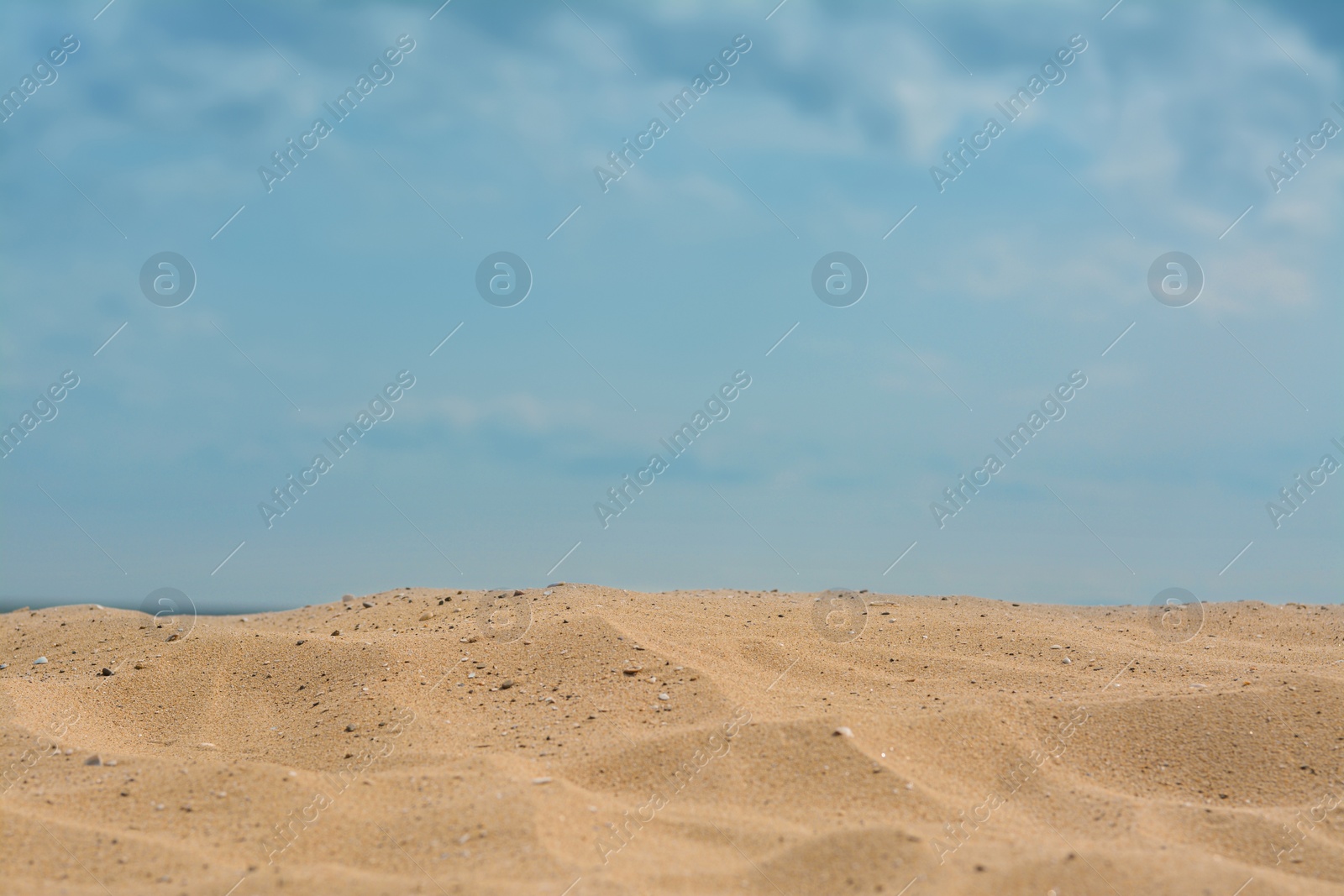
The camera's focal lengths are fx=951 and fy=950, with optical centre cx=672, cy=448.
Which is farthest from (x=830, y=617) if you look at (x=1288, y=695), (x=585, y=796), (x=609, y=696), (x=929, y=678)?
(x=585, y=796)

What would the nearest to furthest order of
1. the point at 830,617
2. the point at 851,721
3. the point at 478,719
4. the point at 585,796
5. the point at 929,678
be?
1. the point at 585,796
2. the point at 851,721
3. the point at 478,719
4. the point at 929,678
5. the point at 830,617

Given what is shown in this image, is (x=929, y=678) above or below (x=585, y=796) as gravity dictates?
below

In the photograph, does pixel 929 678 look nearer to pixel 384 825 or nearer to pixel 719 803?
pixel 719 803

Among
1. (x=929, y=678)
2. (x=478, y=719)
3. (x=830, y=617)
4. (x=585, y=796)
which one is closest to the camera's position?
(x=585, y=796)

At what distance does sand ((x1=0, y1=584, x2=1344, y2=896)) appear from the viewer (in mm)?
4418

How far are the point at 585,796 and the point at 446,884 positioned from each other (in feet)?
3.57

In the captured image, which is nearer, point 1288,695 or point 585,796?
point 585,796

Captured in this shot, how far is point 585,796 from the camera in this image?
202 inches

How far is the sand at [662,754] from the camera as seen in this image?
4.42 meters

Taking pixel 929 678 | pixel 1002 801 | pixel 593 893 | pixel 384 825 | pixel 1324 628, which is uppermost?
pixel 593 893

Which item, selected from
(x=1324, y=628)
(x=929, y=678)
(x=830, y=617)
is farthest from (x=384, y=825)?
(x=1324, y=628)

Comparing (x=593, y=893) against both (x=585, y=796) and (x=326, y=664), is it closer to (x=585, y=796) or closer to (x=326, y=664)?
(x=585, y=796)

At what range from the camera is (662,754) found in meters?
5.67

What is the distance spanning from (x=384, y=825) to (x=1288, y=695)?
621 cm
